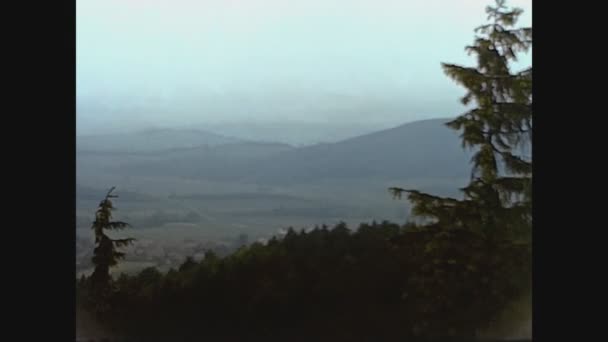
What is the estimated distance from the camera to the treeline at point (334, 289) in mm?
2664

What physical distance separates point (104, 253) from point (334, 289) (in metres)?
0.88

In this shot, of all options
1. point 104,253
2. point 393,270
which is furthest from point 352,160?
point 104,253

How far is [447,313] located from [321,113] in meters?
0.95

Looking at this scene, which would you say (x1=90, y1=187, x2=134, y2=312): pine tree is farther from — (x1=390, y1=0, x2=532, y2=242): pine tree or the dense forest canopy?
(x1=390, y1=0, x2=532, y2=242): pine tree

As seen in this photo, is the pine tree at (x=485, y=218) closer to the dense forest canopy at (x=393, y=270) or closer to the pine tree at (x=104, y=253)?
the dense forest canopy at (x=393, y=270)

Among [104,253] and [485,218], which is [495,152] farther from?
[104,253]

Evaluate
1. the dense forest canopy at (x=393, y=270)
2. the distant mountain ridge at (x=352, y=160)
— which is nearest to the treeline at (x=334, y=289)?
the dense forest canopy at (x=393, y=270)

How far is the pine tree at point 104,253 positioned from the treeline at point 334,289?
39 mm

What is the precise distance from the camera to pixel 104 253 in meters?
2.58

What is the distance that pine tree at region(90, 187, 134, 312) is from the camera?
2.58m

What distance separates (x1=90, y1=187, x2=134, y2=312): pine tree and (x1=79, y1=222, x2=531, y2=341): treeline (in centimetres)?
4

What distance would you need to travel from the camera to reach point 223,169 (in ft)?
9.25
